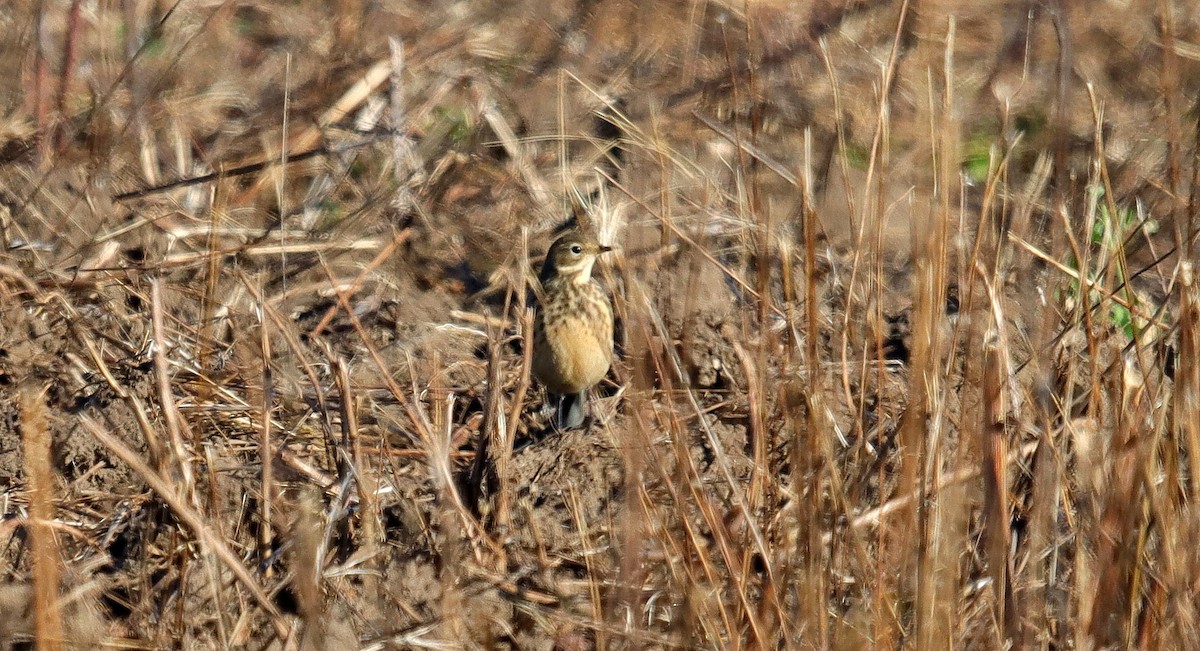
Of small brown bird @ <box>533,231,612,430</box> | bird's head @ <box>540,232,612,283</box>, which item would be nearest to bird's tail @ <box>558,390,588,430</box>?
small brown bird @ <box>533,231,612,430</box>

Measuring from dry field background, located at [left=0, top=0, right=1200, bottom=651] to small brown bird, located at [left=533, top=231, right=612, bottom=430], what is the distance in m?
0.10

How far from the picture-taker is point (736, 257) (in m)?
4.96

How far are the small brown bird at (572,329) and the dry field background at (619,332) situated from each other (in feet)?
Answer: 0.33

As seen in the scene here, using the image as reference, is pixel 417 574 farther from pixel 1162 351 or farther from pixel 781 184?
pixel 781 184

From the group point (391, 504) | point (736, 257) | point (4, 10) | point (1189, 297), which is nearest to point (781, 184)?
point (736, 257)

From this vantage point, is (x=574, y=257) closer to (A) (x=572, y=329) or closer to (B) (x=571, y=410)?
(A) (x=572, y=329)

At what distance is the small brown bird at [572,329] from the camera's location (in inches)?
164

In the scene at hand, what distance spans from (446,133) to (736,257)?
1.38 meters

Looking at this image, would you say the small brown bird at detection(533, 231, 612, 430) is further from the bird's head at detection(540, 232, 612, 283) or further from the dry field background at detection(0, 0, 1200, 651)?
the dry field background at detection(0, 0, 1200, 651)

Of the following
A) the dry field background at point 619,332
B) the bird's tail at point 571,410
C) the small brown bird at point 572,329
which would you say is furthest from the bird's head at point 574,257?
the bird's tail at point 571,410

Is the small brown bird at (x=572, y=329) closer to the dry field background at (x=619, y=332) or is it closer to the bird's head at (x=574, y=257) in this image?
the bird's head at (x=574, y=257)

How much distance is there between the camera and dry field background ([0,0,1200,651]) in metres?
2.34

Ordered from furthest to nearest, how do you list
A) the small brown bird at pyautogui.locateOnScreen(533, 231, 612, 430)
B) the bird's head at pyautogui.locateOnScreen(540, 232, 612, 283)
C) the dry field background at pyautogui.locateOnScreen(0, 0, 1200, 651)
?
the bird's head at pyautogui.locateOnScreen(540, 232, 612, 283) → the small brown bird at pyautogui.locateOnScreen(533, 231, 612, 430) → the dry field background at pyautogui.locateOnScreen(0, 0, 1200, 651)

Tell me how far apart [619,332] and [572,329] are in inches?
18.3
